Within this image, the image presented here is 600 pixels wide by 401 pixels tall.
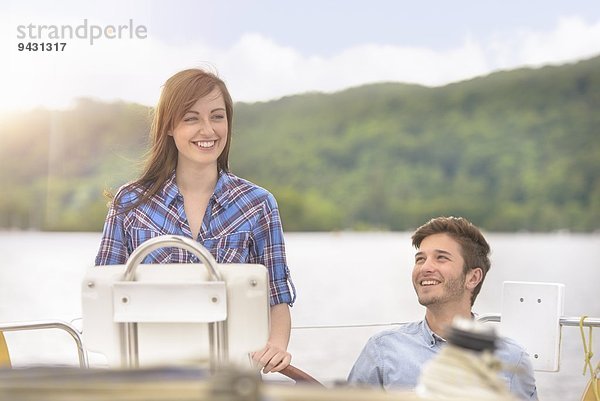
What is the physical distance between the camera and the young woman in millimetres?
2402

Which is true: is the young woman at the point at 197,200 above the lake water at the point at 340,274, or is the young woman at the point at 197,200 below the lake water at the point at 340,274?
above

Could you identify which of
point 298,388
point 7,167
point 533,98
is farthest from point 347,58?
point 298,388

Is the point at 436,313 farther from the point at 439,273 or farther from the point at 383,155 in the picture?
the point at 383,155

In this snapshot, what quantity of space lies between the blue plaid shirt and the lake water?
9.56 metres

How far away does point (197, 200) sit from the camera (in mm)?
2492

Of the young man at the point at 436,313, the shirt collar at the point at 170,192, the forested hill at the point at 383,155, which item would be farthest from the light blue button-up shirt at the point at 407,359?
the forested hill at the point at 383,155

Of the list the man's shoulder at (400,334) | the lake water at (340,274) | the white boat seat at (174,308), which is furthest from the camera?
the lake water at (340,274)

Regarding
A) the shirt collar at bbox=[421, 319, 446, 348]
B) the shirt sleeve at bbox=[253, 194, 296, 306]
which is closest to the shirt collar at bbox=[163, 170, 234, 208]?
the shirt sleeve at bbox=[253, 194, 296, 306]

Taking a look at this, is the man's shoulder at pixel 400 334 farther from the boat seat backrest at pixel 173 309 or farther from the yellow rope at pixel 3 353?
the yellow rope at pixel 3 353

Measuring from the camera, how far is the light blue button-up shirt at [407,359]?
222 centimetres

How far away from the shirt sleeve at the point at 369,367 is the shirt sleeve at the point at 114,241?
671 mm

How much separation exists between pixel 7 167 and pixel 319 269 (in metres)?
5.90

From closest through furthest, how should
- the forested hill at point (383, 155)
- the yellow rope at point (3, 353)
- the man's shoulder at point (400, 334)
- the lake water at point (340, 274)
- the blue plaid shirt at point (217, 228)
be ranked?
1. the man's shoulder at point (400, 334)
2. the blue plaid shirt at point (217, 228)
3. the yellow rope at point (3, 353)
4. the lake water at point (340, 274)
5. the forested hill at point (383, 155)

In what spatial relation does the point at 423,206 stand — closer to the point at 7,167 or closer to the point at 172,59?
the point at 172,59
